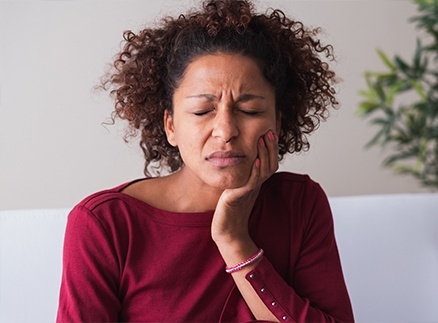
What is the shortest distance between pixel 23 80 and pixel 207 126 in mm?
1105

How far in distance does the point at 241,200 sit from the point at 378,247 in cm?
84

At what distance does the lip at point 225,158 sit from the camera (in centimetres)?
147

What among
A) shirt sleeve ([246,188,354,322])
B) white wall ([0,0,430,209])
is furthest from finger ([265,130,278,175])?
white wall ([0,0,430,209])

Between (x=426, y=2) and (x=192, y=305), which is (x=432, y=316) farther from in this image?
(x=426, y=2)

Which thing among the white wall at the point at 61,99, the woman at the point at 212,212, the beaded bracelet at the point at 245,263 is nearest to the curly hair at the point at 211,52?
the woman at the point at 212,212

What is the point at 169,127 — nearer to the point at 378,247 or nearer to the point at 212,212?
the point at 212,212

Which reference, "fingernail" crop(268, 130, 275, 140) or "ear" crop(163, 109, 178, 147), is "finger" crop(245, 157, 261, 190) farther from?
"ear" crop(163, 109, 178, 147)

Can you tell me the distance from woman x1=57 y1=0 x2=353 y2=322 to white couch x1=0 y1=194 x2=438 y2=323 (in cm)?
47

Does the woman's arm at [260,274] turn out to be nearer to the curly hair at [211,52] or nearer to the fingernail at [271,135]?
the fingernail at [271,135]

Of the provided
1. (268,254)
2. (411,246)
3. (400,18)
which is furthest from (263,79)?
(400,18)

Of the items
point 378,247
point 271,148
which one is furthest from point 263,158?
point 378,247

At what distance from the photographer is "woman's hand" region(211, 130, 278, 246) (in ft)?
4.98

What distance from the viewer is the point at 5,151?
93.9 inches

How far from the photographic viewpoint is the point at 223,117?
4.83ft
